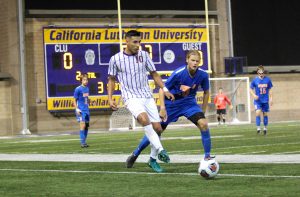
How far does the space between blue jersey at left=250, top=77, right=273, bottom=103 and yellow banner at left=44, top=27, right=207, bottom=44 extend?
1609 centimetres

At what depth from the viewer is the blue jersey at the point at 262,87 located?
84.7 feet

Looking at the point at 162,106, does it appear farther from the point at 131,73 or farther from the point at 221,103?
the point at 221,103

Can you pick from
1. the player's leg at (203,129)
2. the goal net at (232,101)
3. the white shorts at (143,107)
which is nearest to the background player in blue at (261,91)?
the white shorts at (143,107)

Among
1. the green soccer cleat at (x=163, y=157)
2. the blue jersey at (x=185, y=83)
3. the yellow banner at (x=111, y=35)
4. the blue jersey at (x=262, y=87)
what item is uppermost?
the yellow banner at (x=111, y=35)

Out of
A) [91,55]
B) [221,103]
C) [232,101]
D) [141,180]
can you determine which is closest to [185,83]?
[141,180]

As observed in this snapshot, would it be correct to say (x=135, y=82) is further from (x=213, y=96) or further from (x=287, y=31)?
(x=287, y=31)

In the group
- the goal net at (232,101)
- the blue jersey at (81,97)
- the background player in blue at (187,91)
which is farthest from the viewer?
the goal net at (232,101)

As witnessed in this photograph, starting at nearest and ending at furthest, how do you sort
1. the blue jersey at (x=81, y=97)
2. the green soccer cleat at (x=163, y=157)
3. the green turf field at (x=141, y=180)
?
1. the green turf field at (x=141, y=180)
2. the green soccer cleat at (x=163, y=157)
3. the blue jersey at (x=81, y=97)

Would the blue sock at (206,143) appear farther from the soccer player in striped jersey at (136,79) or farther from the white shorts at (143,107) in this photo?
the white shorts at (143,107)

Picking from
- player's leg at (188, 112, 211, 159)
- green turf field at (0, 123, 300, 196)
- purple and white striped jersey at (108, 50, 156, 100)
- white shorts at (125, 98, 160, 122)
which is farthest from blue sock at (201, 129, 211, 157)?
purple and white striped jersey at (108, 50, 156, 100)

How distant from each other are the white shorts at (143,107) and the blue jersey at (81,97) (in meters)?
10.0

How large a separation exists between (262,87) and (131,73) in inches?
537

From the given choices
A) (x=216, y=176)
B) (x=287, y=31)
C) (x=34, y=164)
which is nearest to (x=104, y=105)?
(x=287, y=31)

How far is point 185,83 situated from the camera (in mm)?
12234
